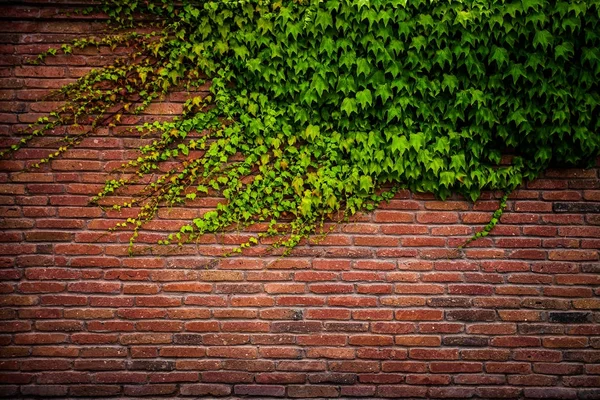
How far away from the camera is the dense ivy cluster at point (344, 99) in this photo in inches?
121

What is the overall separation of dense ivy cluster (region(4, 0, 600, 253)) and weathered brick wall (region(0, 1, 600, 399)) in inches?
6.9

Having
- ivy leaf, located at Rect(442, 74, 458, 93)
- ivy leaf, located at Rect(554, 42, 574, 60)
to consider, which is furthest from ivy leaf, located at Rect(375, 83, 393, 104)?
ivy leaf, located at Rect(554, 42, 574, 60)

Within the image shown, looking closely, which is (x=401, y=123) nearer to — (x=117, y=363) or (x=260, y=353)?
(x=260, y=353)

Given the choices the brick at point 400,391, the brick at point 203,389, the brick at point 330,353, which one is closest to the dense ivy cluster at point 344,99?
the brick at point 330,353

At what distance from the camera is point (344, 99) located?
312 centimetres

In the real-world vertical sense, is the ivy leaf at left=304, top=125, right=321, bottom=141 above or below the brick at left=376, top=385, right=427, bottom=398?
above

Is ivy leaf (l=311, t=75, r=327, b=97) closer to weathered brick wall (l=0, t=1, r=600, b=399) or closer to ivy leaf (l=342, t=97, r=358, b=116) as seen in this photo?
ivy leaf (l=342, t=97, r=358, b=116)

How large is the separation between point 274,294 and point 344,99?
4.84 ft

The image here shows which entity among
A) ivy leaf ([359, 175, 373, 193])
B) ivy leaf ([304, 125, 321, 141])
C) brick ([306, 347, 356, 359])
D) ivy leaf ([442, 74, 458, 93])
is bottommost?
brick ([306, 347, 356, 359])

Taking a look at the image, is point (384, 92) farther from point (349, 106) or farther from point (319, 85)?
point (319, 85)

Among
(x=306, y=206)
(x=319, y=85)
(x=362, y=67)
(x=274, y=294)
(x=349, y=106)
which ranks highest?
(x=362, y=67)

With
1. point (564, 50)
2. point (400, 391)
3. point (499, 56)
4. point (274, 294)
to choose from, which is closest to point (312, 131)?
point (274, 294)

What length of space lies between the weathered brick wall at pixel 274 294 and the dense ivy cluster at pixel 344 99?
0.58ft

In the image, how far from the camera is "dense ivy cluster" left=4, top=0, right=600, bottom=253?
10.1 ft
